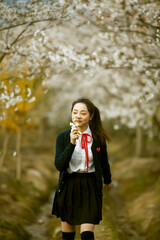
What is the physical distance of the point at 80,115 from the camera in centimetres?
355

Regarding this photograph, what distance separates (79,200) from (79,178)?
0.87 feet

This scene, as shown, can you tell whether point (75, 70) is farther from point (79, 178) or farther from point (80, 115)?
point (79, 178)

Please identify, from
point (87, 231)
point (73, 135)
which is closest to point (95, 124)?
point (73, 135)

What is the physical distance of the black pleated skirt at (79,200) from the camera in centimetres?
339

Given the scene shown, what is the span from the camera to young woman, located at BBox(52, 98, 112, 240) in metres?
3.39

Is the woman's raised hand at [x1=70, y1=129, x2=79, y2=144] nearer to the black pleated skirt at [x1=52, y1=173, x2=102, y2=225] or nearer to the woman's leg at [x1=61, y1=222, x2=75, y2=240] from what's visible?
the black pleated skirt at [x1=52, y1=173, x2=102, y2=225]

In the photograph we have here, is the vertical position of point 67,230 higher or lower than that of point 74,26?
lower

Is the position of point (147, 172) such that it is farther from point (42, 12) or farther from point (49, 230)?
point (42, 12)

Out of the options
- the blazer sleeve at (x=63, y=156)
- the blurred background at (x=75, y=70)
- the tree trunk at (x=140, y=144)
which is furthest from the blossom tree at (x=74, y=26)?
the tree trunk at (x=140, y=144)

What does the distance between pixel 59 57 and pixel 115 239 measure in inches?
139

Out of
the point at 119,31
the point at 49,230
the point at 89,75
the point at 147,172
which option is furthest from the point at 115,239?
the point at 147,172

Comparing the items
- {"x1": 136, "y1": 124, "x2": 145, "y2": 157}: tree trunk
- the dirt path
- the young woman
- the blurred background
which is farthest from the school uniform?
{"x1": 136, "y1": 124, "x2": 145, "y2": 157}: tree trunk

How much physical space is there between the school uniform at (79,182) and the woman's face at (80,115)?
15 cm

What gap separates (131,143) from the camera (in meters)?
20.9
